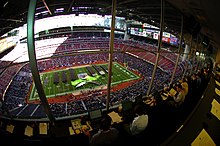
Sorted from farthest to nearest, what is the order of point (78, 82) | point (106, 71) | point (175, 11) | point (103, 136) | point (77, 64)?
point (77, 64) < point (106, 71) < point (78, 82) < point (175, 11) < point (103, 136)

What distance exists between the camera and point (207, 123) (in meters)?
4.27

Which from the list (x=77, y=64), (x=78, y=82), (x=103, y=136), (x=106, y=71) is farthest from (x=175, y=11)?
(x=77, y=64)

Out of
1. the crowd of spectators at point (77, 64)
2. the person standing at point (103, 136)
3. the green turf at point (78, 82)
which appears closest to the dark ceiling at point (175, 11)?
the person standing at point (103, 136)

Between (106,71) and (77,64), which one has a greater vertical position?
(77,64)

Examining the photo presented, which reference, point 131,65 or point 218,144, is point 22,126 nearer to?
point 218,144

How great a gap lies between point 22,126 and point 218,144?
4.95 meters

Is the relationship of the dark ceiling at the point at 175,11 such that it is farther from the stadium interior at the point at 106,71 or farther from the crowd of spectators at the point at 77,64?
the crowd of spectators at the point at 77,64

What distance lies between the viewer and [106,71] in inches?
1174


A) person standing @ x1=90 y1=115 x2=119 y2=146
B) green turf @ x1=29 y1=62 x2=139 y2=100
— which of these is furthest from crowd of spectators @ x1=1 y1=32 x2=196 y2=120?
person standing @ x1=90 y1=115 x2=119 y2=146

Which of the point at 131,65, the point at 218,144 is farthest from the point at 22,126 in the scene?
the point at 131,65

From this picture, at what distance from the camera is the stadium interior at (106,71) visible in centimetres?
382

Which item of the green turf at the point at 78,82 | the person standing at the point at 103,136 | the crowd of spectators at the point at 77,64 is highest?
the person standing at the point at 103,136

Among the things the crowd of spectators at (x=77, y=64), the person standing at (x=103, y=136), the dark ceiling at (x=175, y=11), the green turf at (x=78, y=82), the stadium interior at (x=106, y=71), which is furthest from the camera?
the green turf at (x=78, y=82)

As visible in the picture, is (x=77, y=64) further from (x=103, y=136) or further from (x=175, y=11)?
(x=103, y=136)
